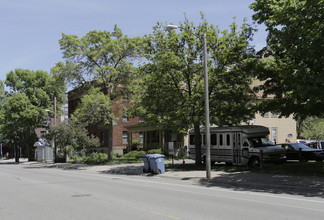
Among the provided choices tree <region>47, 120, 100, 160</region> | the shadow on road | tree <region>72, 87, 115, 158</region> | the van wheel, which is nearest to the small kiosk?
tree <region>47, 120, 100, 160</region>

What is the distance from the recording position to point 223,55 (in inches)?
863

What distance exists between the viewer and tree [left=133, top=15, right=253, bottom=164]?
2217 centimetres

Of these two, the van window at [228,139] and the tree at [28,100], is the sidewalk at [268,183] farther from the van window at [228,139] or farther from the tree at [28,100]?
the tree at [28,100]

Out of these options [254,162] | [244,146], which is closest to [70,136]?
[244,146]

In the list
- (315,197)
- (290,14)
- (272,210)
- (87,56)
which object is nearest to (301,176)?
(315,197)

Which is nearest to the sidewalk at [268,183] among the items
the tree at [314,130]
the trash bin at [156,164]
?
the trash bin at [156,164]

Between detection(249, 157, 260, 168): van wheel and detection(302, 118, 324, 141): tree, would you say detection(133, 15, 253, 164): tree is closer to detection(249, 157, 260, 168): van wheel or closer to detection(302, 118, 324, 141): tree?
detection(249, 157, 260, 168): van wheel

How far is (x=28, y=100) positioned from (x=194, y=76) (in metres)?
34.9

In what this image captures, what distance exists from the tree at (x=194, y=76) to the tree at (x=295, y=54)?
13.0 ft

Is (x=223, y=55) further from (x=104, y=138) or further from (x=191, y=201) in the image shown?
(x=104, y=138)

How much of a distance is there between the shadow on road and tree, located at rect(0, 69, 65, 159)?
38.1 metres

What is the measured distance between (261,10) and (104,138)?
1612 inches

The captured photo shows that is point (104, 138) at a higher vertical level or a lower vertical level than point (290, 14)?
lower

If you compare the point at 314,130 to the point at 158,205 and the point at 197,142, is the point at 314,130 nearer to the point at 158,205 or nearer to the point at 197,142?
the point at 197,142
